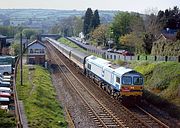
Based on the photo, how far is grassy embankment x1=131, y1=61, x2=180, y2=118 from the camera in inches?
1263

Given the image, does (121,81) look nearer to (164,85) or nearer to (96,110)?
(96,110)

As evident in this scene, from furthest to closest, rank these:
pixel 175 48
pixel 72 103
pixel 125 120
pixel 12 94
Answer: pixel 175 48 < pixel 12 94 < pixel 72 103 < pixel 125 120

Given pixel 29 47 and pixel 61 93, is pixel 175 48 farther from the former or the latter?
pixel 29 47

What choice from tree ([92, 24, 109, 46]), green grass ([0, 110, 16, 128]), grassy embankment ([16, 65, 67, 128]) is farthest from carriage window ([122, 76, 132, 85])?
tree ([92, 24, 109, 46])

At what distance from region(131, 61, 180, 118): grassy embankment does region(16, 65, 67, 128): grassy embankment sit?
27.7 ft

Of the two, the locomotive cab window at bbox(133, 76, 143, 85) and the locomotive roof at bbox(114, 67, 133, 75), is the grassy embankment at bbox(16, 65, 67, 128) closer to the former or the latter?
the locomotive roof at bbox(114, 67, 133, 75)

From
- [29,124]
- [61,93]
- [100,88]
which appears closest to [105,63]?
[100,88]

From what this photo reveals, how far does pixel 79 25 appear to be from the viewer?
19125 centimetres

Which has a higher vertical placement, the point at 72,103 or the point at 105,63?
the point at 105,63

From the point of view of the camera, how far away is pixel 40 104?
102ft

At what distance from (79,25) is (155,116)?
16477cm

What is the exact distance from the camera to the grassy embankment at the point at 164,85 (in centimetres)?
3209

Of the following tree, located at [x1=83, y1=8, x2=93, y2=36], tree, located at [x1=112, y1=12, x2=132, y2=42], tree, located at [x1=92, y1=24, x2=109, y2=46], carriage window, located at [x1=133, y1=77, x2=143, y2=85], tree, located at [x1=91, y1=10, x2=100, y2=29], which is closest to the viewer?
A: carriage window, located at [x1=133, y1=77, x2=143, y2=85]

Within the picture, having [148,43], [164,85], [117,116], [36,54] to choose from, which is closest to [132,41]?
[148,43]
